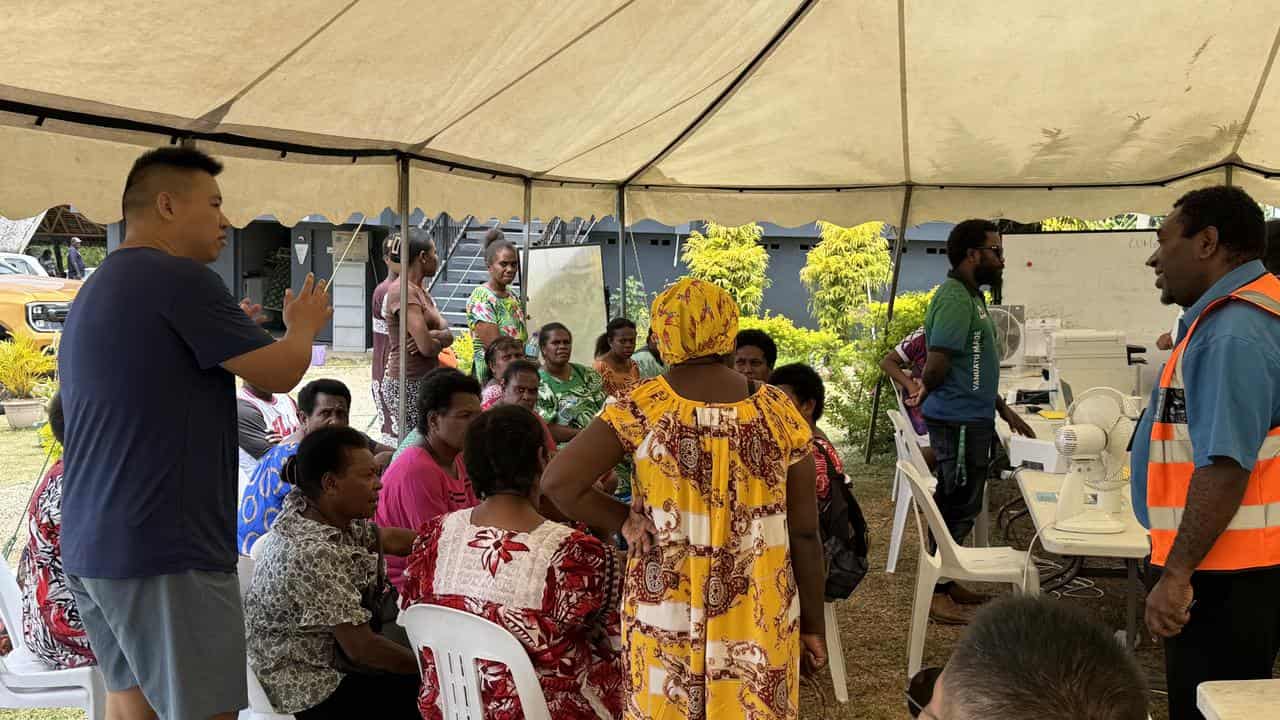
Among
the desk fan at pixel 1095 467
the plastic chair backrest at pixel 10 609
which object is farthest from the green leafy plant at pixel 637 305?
the plastic chair backrest at pixel 10 609

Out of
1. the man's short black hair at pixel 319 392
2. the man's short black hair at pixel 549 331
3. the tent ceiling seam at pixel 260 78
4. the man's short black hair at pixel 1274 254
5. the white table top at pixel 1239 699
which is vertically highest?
the tent ceiling seam at pixel 260 78

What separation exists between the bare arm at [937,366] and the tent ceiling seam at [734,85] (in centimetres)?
181

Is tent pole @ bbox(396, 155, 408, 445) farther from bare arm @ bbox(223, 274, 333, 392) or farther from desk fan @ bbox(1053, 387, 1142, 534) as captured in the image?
desk fan @ bbox(1053, 387, 1142, 534)

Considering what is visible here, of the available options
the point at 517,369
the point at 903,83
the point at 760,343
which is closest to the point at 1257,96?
the point at 903,83

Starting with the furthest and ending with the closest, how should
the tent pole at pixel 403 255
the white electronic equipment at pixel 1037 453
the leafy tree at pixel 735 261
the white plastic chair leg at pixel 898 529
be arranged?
the leafy tree at pixel 735 261
the white plastic chair leg at pixel 898 529
the tent pole at pixel 403 255
the white electronic equipment at pixel 1037 453

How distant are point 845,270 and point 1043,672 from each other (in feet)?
54.3

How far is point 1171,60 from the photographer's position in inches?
229

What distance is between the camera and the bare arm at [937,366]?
17.8ft

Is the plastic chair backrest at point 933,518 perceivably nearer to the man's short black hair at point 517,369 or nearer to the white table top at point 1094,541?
the white table top at point 1094,541

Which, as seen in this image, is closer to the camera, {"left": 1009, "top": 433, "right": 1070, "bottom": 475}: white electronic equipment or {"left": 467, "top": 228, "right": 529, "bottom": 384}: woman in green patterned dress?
{"left": 1009, "top": 433, "right": 1070, "bottom": 475}: white electronic equipment

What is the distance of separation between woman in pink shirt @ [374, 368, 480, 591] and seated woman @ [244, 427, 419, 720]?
63 cm

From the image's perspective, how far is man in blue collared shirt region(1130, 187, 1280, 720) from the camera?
2.44 m

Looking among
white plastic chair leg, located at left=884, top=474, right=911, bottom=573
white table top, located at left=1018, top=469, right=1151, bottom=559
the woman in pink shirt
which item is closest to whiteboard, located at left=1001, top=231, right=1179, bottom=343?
white plastic chair leg, located at left=884, top=474, right=911, bottom=573

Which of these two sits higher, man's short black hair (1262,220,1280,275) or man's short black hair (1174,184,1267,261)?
man's short black hair (1262,220,1280,275)
